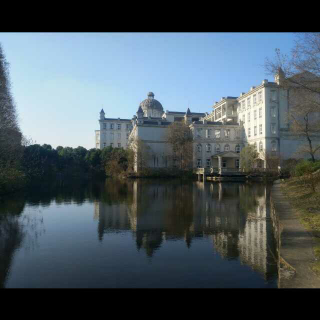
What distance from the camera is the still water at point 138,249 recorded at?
643cm

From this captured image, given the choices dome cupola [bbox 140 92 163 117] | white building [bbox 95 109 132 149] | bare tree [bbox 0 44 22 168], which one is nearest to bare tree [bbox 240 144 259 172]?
bare tree [bbox 0 44 22 168]

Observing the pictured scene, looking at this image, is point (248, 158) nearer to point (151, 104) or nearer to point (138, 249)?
point (138, 249)

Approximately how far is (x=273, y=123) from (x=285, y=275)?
49.5 metres

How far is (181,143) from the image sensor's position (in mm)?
54750

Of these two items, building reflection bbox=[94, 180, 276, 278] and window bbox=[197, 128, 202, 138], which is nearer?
building reflection bbox=[94, 180, 276, 278]

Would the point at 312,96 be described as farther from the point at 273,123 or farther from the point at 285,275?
the point at 273,123

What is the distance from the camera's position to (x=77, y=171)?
67.7m

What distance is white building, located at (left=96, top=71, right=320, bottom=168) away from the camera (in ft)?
168

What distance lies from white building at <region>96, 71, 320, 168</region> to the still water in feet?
128

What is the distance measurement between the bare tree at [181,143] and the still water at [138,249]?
39092 mm

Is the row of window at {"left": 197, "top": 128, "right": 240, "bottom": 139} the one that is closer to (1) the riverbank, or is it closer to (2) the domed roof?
(2) the domed roof

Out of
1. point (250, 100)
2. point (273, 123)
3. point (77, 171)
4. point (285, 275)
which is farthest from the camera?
point (77, 171)
